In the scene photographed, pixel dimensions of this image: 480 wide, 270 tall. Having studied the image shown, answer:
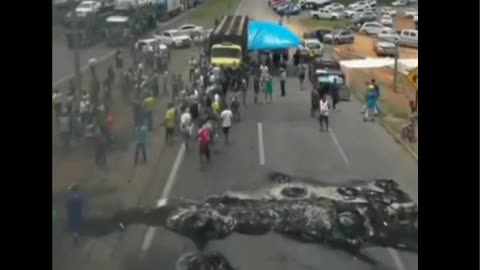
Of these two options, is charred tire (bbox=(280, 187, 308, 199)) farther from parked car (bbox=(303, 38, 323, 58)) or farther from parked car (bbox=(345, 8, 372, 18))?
parked car (bbox=(345, 8, 372, 18))

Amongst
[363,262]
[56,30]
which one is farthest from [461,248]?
[56,30]

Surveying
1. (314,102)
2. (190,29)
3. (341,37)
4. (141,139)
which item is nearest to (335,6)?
(341,37)

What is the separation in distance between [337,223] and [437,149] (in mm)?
812

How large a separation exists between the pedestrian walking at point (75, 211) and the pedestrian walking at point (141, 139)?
48cm

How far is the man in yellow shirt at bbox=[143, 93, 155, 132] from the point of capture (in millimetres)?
5066

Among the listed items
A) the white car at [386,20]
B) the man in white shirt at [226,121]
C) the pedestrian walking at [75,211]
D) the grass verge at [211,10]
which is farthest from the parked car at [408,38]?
the pedestrian walking at [75,211]

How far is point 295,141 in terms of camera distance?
509cm

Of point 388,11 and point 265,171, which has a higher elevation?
point 388,11

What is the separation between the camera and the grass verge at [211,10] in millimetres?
5309

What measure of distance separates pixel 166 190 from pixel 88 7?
4.36 ft

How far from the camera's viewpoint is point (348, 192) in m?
5.01

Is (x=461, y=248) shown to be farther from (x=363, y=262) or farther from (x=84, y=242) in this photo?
(x=84, y=242)

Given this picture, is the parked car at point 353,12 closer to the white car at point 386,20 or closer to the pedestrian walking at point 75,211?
the white car at point 386,20

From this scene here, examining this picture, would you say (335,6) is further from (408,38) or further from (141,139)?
(141,139)
